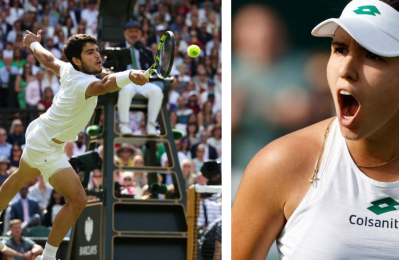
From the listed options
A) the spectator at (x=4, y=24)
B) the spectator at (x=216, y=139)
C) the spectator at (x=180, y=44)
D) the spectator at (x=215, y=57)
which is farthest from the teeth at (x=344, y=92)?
the spectator at (x=180, y=44)

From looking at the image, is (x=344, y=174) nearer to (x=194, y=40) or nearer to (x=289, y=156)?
(x=289, y=156)

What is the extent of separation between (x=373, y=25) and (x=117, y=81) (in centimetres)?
353

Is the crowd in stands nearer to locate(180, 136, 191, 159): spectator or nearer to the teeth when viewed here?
locate(180, 136, 191, 159): spectator

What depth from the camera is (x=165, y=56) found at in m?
5.40

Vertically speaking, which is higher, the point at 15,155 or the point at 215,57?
the point at 215,57

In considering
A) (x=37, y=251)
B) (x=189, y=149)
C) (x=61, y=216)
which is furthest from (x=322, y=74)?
(x=189, y=149)

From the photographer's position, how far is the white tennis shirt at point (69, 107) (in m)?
5.49

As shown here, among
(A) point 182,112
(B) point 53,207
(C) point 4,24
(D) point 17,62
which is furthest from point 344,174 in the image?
(C) point 4,24

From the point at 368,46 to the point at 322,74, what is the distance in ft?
1.31

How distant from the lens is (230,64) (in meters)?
2.09

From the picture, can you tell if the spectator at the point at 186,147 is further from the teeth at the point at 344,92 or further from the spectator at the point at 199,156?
the teeth at the point at 344,92

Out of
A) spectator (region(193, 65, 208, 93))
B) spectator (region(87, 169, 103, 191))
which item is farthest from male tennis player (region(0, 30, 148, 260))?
spectator (region(193, 65, 208, 93))

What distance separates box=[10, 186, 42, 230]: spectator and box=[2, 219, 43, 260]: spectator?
68 cm

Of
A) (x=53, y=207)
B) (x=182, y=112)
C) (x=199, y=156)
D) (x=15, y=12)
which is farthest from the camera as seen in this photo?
(x=15, y=12)
